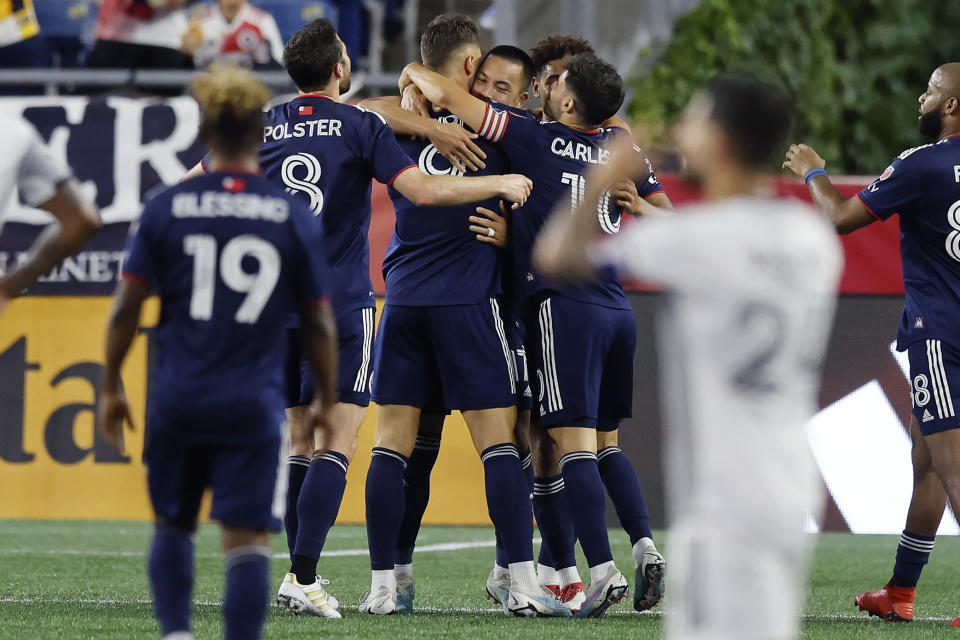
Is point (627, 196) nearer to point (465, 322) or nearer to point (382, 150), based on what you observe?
point (465, 322)

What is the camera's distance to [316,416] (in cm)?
381

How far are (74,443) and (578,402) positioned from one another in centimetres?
481

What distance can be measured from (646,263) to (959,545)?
267 inches

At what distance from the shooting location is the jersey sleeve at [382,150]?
5.23m

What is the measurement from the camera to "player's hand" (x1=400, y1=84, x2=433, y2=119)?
5738 mm

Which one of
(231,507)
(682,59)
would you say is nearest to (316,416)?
(231,507)

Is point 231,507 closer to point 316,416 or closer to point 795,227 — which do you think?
point 316,416

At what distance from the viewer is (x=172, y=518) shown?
3.70 meters

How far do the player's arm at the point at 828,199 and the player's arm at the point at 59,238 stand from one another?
9.08 feet

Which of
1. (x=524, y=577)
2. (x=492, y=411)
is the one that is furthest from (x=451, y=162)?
(x=524, y=577)

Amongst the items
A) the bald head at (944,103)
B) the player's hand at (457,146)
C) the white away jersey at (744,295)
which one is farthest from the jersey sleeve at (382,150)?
the white away jersey at (744,295)

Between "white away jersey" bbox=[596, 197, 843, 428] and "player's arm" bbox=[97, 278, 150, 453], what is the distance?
4.47 ft

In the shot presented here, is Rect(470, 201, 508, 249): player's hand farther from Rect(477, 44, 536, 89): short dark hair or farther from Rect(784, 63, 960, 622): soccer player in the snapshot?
Rect(784, 63, 960, 622): soccer player

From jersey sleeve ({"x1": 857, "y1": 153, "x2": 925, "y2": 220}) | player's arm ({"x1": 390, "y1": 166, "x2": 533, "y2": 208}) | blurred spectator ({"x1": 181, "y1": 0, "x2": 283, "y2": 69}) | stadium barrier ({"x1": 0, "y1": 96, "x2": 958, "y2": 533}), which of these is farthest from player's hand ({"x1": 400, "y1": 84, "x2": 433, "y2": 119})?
blurred spectator ({"x1": 181, "y1": 0, "x2": 283, "y2": 69})
